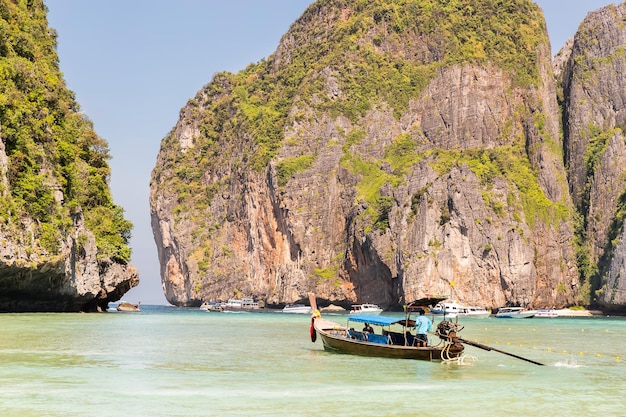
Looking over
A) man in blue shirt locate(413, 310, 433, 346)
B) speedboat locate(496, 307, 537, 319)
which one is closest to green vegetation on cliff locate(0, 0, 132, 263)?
man in blue shirt locate(413, 310, 433, 346)

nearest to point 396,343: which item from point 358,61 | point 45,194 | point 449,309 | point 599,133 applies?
point 45,194

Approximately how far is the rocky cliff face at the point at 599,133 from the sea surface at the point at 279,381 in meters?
97.2

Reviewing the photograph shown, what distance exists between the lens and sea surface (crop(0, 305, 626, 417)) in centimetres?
2083

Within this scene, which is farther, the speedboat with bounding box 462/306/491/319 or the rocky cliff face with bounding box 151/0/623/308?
the rocky cliff face with bounding box 151/0/623/308

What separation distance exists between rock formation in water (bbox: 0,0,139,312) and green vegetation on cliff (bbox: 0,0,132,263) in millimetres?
93

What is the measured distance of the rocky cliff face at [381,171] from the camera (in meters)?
122

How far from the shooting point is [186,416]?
19.5 metres

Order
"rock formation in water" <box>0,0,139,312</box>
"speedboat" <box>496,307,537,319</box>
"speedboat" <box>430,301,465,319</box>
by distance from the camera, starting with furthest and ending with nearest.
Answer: "speedboat" <box>496,307,537,319</box> → "speedboat" <box>430,301,465,319</box> → "rock formation in water" <box>0,0,139,312</box>

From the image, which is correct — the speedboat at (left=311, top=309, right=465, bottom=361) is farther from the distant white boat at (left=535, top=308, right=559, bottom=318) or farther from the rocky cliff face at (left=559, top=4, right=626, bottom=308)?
the rocky cliff face at (left=559, top=4, right=626, bottom=308)

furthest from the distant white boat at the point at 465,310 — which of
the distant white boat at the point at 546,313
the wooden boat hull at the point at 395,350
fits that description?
the wooden boat hull at the point at 395,350

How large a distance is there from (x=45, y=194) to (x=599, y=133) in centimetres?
11829

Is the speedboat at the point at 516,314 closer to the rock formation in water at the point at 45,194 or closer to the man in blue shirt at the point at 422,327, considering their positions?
the rock formation in water at the point at 45,194

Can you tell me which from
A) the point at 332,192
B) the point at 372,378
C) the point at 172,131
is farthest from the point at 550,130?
the point at 372,378

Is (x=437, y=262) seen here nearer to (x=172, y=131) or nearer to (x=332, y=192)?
(x=332, y=192)
